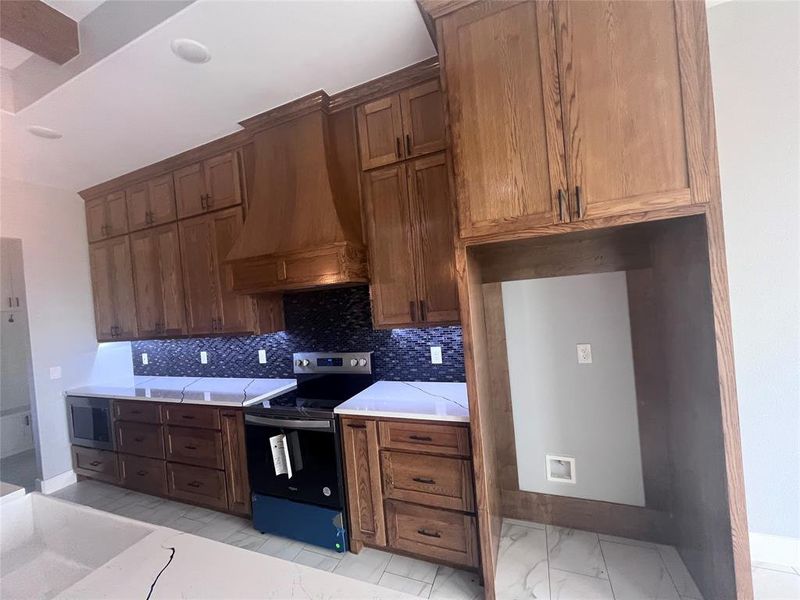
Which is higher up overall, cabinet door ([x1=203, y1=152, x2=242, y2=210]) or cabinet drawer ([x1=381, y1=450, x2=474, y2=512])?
cabinet door ([x1=203, y1=152, x2=242, y2=210])

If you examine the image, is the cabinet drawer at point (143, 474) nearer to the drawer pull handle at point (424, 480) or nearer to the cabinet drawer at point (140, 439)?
the cabinet drawer at point (140, 439)

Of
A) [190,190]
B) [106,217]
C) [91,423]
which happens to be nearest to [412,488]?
[190,190]

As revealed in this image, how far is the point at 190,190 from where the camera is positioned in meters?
2.81

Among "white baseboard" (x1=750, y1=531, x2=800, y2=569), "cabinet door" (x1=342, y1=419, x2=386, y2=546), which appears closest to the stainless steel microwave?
"cabinet door" (x1=342, y1=419, x2=386, y2=546)

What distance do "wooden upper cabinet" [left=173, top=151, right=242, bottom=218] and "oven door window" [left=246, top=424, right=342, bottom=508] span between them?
178cm

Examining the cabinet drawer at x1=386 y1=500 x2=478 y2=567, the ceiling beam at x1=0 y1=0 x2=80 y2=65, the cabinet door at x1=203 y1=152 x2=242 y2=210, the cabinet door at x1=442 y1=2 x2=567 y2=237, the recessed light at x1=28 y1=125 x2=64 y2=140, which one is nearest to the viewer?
the cabinet door at x1=442 y1=2 x2=567 y2=237

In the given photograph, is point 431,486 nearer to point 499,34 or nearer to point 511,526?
point 511,526

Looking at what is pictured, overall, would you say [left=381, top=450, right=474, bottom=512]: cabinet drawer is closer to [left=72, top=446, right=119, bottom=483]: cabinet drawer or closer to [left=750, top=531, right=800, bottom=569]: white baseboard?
[left=750, top=531, right=800, bottom=569]: white baseboard

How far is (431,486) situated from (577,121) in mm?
1866

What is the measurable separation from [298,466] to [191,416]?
1.04 meters

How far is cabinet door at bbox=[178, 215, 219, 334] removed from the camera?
2.76 m

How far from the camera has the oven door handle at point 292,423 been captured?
197 centimetres

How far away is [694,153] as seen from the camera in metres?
1.21

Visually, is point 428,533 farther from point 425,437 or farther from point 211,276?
point 211,276
